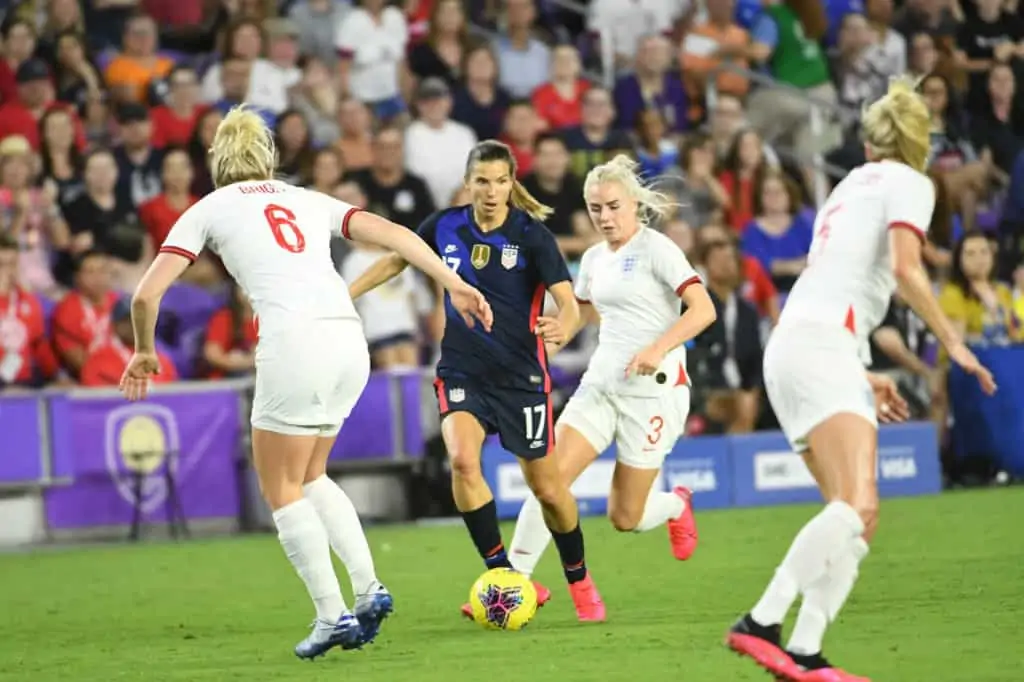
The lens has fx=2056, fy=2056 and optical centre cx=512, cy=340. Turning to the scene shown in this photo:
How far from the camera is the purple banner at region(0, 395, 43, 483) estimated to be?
15.5 meters

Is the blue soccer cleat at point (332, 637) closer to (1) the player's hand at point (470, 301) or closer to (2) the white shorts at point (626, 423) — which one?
(1) the player's hand at point (470, 301)

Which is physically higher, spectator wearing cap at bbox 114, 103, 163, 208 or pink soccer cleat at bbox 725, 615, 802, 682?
spectator wearing cap at bbox 114, 103, 163, 208

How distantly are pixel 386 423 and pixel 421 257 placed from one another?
7900 millimetres

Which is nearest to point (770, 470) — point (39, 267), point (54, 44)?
point (39, 267)

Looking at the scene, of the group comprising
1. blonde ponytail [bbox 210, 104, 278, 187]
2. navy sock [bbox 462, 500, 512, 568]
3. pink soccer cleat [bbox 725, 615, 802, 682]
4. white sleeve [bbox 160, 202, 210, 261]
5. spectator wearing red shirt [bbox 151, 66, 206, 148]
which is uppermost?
spectator wearing red shirt [bbox 151, 66, 206, 148]

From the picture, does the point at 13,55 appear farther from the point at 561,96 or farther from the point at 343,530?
the point at 343,530

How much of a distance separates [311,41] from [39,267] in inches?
154

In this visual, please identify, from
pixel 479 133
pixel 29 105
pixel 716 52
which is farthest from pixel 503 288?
pixel 716 52

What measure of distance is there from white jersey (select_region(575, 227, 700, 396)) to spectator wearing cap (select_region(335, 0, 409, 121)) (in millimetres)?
8272

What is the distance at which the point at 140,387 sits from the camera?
8422 millimetres

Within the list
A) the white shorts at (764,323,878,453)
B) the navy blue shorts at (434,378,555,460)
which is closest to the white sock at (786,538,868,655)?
the white shorts at (764,323,878,453)

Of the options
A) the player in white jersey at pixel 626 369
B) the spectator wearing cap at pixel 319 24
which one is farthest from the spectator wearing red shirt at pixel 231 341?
the player in white jersey at pixel 626 369

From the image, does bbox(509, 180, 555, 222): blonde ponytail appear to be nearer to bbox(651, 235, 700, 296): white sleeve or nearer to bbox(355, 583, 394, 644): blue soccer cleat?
bbox(651, 235, 700, 296): white sleeve

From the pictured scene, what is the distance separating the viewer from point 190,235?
8.55 meters
